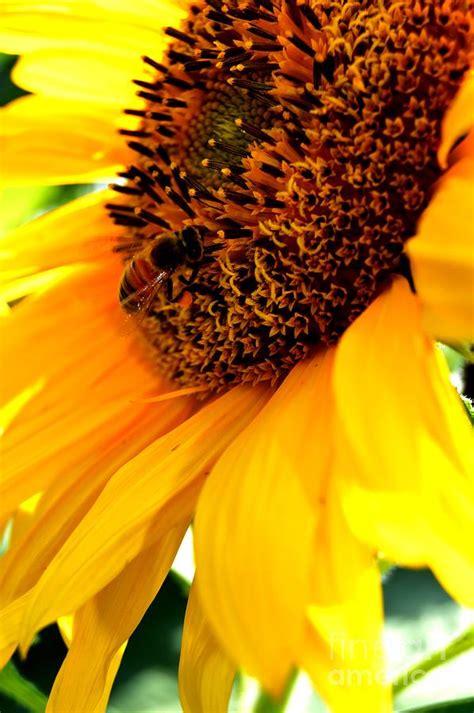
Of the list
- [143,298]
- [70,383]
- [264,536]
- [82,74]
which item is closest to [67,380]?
[70,383]

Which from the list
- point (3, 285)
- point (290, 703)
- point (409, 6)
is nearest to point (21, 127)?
point (3, 285)

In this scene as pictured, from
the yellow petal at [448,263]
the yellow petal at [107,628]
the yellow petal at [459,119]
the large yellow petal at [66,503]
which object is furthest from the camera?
the large yellow petal at [66,503]

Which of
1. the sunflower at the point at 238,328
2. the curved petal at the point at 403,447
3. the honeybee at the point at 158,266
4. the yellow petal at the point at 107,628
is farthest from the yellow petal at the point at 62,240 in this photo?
the curved petal at the point at 403,447

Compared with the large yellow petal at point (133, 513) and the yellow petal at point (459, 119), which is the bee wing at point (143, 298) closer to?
the large yellow petal at point (133, 513)

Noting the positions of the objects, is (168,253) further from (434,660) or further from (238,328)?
(434,660)

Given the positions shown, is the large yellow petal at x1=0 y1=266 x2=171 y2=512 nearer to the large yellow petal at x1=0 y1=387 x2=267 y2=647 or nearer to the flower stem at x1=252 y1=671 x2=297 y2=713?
the large yellow petal at x1=0 y1=387 x2=267 y2=647

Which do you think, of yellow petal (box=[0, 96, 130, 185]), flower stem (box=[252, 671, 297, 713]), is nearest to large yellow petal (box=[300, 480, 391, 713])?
flower stem (box=[252, 671, 297, 713])

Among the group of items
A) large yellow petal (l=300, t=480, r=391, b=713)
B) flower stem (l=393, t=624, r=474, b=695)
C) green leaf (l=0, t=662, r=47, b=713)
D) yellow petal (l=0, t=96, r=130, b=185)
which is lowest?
flower stem (l=393, t=624, r=474, b=695)
